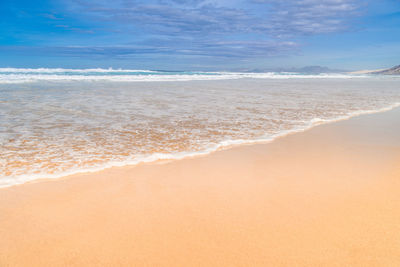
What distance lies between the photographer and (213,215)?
7.16ft

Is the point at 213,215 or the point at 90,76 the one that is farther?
the point at 90,76

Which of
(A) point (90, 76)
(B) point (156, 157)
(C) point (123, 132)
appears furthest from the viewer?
(A) point (90, 76)

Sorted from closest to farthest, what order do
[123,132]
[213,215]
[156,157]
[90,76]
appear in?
[213,215] → [156,157] → [123,132] → [90,76]

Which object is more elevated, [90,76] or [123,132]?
[90,76]

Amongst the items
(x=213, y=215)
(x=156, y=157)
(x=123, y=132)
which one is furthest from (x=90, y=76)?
(x=213, y=215)

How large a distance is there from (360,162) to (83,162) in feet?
10.6

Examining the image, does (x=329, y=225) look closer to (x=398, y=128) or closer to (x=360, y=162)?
(x=360, y=162)

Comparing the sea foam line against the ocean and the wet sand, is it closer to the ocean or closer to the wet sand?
the ocean

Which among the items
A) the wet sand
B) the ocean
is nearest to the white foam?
the ocean

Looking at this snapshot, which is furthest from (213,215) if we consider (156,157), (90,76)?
(90,76)

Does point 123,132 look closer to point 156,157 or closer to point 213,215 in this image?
point 156,157

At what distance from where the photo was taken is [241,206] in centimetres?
232

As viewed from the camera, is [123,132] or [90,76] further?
[90,76]

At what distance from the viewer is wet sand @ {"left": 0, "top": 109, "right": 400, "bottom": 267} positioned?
5.71 ft
